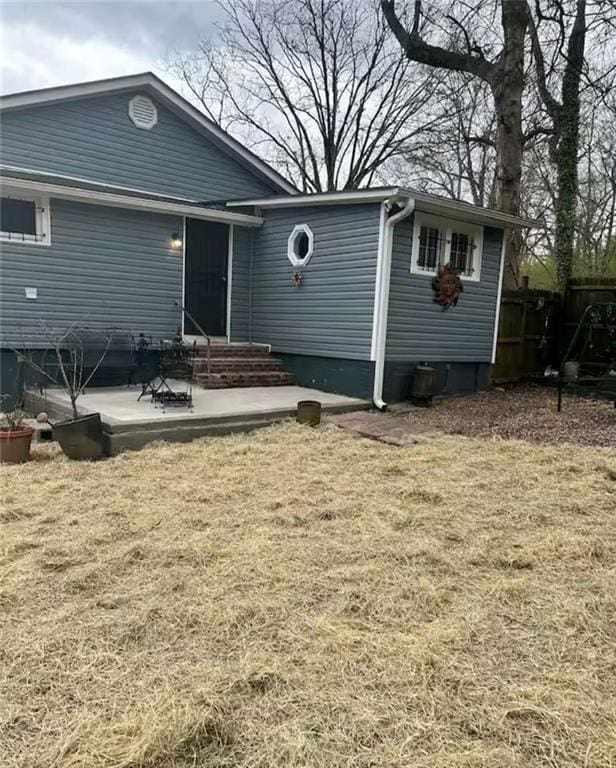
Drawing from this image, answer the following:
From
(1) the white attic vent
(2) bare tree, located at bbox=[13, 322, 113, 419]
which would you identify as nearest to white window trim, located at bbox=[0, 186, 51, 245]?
(2) bare tree, located at bbox=[13, 322, 113, 419]

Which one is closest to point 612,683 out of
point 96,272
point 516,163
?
point 96,272

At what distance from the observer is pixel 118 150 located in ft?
28.9

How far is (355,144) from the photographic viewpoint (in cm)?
2008

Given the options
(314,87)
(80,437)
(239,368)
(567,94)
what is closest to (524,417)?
(239,368)

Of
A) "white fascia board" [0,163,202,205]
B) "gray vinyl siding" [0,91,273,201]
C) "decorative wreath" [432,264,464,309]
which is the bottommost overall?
"decorative wreath" [432,264,464,309]

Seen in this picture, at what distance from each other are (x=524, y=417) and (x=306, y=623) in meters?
5.44

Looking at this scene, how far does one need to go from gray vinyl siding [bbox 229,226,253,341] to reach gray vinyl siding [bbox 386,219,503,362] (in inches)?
112

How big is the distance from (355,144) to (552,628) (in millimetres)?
20345

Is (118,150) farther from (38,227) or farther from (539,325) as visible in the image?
(539,325)

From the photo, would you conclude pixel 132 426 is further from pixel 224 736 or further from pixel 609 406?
pixel 609 406

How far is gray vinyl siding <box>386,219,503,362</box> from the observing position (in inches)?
298

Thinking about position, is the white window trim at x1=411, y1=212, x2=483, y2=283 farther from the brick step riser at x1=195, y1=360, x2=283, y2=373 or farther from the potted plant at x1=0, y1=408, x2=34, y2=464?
the potted plant at x1=0, y1=408, x2=34, y2=464

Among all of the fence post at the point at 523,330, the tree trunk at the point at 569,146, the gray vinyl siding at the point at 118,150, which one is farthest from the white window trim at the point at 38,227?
the tree trunk at the point at 569,146

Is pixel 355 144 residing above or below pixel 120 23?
above
